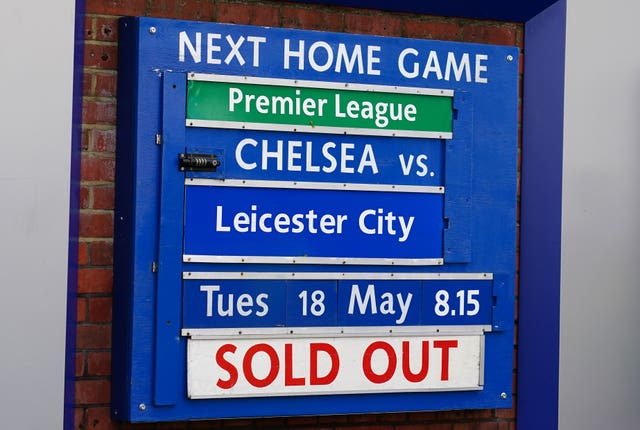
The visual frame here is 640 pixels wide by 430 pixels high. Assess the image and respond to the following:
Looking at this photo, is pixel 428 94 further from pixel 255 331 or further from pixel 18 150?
pixel 18 150

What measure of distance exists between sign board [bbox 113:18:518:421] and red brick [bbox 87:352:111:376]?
102mm

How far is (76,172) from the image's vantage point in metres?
3.67

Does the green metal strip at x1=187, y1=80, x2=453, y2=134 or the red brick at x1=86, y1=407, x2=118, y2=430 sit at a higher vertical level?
the green metal strip at x1=187, y1=80, x2=453, y2=134

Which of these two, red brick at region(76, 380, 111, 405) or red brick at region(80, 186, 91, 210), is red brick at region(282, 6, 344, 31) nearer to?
red brick at region(80, 186, 91, 210)

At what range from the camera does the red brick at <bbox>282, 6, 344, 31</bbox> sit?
395 centimetres

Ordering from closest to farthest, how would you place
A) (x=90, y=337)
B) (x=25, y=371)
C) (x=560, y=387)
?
1. (x=25, y=371)
2. (x=90, y=337)
3. (x=560, y=387)

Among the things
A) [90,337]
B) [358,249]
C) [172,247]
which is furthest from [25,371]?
[358,249]

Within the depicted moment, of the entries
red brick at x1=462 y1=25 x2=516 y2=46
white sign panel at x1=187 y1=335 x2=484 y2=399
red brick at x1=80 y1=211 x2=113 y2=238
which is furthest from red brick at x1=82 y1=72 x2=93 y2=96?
red brick at x1=462 y1=25 x2=516 y2=46

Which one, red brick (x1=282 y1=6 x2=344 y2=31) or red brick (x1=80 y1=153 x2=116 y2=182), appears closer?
red brick (x1=80 y1=153 x2=116 y2=182)

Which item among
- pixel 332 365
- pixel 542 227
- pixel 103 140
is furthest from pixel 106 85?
pixel 542 227

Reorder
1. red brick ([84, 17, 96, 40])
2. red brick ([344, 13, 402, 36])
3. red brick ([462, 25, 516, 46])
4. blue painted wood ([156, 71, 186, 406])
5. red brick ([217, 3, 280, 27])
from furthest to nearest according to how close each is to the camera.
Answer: red brick ([462, 25, 516, 46])
red brick ([344, 13, 402, 36])
red brick ([217, 3, 280, 27])
red brick ([84, 17, 96, 40])
blue painted wood ([156, 71, 186, 406])

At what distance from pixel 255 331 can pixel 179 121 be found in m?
0.75

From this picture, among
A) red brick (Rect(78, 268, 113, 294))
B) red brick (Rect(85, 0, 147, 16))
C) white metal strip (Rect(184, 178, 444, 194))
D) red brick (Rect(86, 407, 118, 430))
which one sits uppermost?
red brick (Rect(85, 0, 147, 16))

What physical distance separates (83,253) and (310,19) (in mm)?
1165
